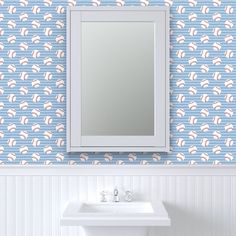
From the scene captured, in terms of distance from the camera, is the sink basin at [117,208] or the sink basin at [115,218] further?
the sink basin at [117,208]

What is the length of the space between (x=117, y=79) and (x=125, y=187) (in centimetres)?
60

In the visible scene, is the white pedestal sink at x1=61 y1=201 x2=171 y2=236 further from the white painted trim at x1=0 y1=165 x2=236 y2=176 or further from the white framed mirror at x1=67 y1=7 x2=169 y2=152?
the white framed mirror at x1=67 y1=7 x2=169 y2=152

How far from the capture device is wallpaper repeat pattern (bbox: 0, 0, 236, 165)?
120 inches

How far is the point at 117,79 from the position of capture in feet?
9.96

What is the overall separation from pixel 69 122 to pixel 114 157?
32 centimetres

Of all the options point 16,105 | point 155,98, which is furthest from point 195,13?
point 16,105

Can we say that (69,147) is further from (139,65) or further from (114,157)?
(139,65)

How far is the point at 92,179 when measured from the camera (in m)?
3.05

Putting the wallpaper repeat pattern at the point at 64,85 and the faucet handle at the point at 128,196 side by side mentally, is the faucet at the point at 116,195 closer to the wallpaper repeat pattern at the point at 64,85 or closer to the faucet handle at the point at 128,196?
the faucet handle at the point at 128,196

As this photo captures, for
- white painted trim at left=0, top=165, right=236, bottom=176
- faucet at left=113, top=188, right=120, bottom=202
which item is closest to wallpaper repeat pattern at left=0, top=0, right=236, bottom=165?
white painted trim at left=0, top=165, right=236, bottom=176

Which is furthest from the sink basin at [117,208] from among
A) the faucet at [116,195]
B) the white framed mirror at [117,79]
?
the white framed mirror at [117,79]

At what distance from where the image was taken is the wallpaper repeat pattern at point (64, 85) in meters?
3.04

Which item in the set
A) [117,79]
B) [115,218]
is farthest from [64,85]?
[115,218]

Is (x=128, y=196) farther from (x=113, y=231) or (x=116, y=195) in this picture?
(x=113, y=231)
